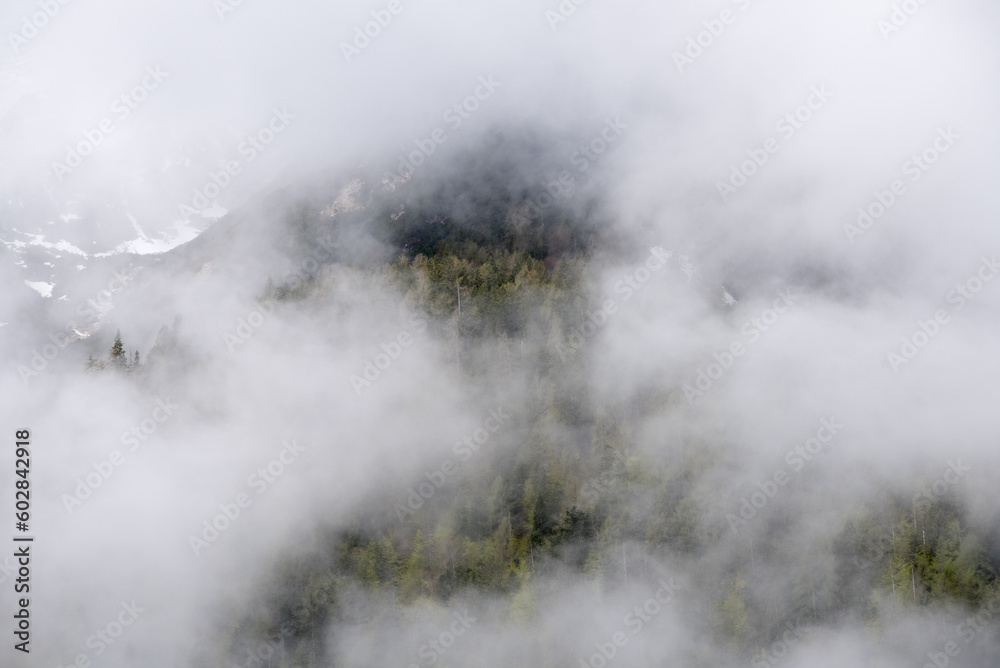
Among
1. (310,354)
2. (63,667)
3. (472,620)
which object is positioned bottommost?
(472,620)

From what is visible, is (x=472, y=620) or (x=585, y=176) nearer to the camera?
(x=472, y=620)

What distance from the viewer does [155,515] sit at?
392 feet

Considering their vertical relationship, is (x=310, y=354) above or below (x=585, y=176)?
below

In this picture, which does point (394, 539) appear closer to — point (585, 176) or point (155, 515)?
point (155, 515)

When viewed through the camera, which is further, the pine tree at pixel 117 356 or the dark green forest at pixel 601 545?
the pine tree at pixel 117 356

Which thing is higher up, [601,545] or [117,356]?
[117,356]

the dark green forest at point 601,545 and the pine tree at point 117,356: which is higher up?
the pine tree at point 117,356

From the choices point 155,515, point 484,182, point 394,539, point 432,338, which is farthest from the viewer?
point 484,182

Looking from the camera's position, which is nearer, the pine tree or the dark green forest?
the dark green forest

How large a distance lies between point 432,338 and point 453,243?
88.6ft

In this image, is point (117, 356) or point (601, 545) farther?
point (117, 356)

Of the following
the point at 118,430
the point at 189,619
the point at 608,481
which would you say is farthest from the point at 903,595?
the point at 118,430

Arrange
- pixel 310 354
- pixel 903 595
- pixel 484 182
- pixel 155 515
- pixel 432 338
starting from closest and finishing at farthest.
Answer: pixel 903 595
pixel 155 515
pixel 432 338
pixel 310 354
pixel 484 182

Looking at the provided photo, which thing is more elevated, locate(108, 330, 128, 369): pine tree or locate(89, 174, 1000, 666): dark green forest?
locate(108, 330, 128, 369): pine tree
